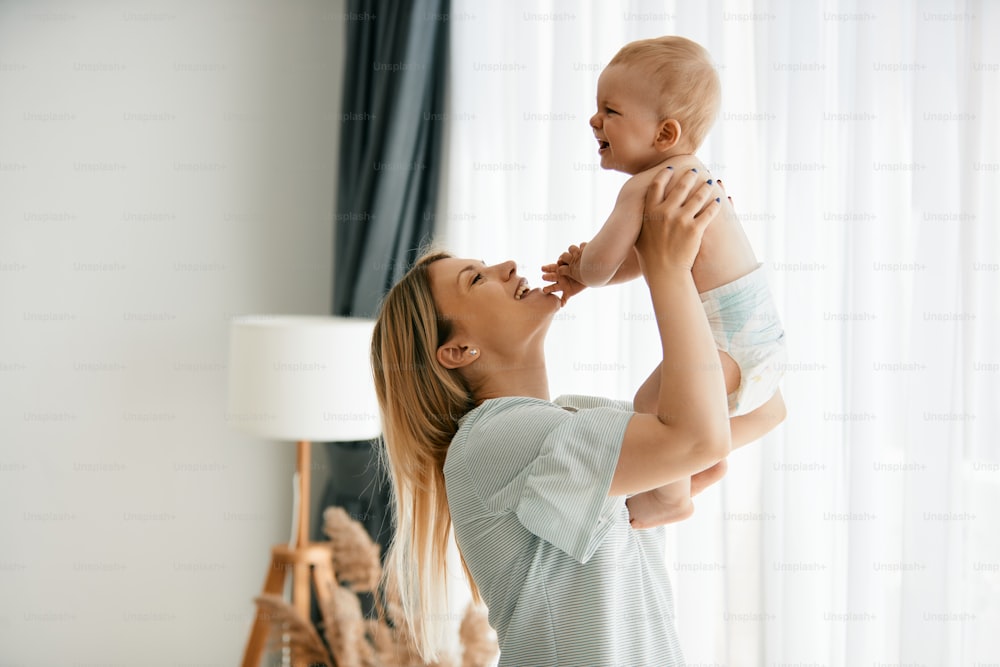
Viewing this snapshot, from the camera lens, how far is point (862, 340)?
2.17 m

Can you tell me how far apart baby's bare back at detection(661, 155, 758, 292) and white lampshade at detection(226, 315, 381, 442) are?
5.03 ft

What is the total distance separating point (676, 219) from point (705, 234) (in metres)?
0.12

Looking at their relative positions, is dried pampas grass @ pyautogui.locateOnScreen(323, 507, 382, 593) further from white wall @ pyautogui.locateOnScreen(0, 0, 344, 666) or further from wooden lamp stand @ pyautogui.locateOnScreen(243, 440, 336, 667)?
white wall @ pyautogui.locateOnScreen(0, 0, 344, 666)

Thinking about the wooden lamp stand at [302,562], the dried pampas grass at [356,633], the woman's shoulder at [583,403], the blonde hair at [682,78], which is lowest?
the wooden lamp stand at [302,562]

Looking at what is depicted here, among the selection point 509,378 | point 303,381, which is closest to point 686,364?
point 509,378

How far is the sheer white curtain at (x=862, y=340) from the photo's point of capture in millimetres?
2104

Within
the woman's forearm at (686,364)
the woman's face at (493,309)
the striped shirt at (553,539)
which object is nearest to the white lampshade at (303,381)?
the woman's face at (493,309)

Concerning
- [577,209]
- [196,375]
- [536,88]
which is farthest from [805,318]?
[196,375]

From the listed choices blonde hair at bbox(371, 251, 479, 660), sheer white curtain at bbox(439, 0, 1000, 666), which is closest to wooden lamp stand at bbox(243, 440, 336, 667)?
sheer white curtain at bbox(439, 0, 1000, 666)

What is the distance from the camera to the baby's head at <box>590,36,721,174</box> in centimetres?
134

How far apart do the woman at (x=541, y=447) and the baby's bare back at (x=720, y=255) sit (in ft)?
0.29

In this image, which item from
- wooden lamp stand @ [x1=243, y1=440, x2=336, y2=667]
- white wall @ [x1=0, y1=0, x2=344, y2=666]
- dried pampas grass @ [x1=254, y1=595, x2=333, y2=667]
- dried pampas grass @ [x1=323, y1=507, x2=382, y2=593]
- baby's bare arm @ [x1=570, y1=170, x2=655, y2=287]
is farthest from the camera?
white wall @ [x1=0, y1=0, x2=344, y2=666]

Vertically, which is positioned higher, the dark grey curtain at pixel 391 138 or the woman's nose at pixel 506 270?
the dark grey curtain at pixel 391 138

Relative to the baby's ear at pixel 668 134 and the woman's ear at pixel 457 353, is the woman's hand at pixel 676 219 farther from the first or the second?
the woman's ear at pixel 457 353
